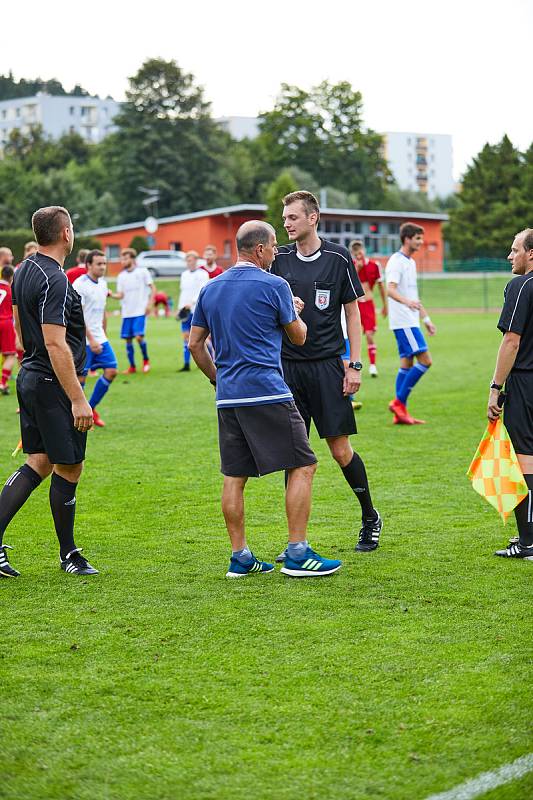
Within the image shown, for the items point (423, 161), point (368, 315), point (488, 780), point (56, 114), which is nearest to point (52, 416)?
point (488, 780)

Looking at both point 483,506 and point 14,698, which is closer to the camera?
point 14,698

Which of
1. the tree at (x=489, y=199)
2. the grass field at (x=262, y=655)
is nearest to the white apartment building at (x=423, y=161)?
the tree at (x=489, y=199)

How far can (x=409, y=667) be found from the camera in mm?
4480

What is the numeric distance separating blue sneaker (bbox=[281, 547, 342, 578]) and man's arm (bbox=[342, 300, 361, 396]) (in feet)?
3.68

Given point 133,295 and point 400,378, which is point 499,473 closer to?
point 400,378

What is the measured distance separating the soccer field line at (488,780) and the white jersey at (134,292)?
16.2 m

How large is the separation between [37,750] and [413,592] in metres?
2.54

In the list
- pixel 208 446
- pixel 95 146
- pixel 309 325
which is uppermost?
pixel 95 146

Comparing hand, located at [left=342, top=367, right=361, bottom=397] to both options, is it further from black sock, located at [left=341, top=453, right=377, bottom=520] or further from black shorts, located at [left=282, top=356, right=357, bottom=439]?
black sock, located at [left=341, top=453, right=377, bottom=520]

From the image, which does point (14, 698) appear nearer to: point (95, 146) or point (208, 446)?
point (208, 446)

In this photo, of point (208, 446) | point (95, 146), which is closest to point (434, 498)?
point (208, 446)

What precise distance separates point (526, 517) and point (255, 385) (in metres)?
1.95

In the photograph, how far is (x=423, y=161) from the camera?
161 meters

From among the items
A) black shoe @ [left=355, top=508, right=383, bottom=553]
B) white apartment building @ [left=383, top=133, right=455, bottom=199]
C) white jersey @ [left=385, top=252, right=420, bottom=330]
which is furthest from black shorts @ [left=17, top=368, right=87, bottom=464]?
white apartment building @ [left=383, top=133, right=455, bottom=199]
